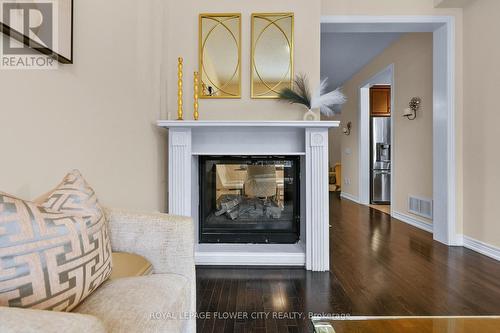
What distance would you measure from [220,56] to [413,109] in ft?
8.95

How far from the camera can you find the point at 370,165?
5.54 m

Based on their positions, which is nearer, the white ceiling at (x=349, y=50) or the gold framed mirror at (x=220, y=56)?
the gold framed mirror at (x=220, y=56)

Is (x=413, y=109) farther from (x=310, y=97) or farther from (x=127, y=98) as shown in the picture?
(x=127, y=98)

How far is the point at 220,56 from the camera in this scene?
8.48 ft

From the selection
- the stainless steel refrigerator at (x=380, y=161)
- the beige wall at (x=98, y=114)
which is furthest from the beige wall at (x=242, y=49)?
the stainless steel refrigerator at (x=380, y=161)

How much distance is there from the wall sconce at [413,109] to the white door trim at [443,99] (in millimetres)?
623

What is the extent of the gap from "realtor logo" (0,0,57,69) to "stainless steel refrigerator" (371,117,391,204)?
5426 mm

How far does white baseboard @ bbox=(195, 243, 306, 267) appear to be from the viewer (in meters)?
2.35

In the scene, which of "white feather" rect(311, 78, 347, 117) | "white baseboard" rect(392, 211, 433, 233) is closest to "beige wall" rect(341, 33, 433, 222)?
"white baseboard" rect(392, 211, 433, 233)

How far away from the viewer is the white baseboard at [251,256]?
2.35m

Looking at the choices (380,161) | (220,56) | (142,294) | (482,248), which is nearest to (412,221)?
(482,248)

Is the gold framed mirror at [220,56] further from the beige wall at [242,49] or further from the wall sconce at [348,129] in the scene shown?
the wall sconce at [348,129]

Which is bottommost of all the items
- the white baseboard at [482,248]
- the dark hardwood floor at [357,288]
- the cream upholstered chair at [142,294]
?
the dark hardwood floor at [357,288]

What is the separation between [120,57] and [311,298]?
6.37 feet
